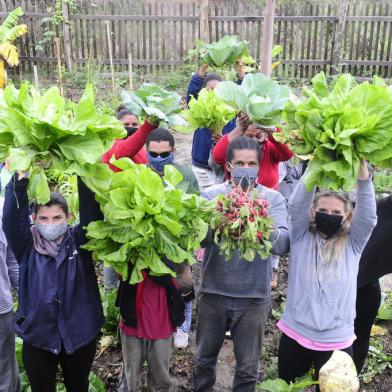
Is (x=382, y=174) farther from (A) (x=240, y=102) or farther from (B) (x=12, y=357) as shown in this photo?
(B) (x=12, y=357)

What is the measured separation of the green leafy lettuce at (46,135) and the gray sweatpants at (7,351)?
4.04 ft

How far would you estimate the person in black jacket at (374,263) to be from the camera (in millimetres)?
3676

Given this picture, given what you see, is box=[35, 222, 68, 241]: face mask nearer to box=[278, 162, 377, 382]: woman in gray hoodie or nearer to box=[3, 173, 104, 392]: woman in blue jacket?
box=[3, 173, 104, 392]: woman in blue jacket

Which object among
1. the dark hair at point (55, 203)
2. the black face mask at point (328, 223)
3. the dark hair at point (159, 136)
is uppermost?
the dark hair at point (159, 136)

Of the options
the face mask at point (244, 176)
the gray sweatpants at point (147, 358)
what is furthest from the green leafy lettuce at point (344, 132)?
the gray sweatpants at point (147, 358)

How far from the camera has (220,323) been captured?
12.1 feet

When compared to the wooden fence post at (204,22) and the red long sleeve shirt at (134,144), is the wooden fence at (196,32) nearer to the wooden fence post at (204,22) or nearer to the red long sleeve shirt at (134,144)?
the wooden fence post at (204,22)

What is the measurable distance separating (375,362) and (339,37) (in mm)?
11011

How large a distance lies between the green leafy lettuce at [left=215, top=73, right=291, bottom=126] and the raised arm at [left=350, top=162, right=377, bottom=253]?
0.85 metres

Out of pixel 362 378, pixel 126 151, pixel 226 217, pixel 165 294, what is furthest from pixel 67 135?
pixel 362 378

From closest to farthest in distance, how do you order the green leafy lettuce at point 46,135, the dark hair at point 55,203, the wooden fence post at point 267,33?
the green leafy lettuce at point 46,135, the dark hair at point 55,203, the wooden fence post at point 267,33

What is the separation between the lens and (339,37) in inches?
538

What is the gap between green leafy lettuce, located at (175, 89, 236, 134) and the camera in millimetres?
4867

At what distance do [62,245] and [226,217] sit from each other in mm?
1085
